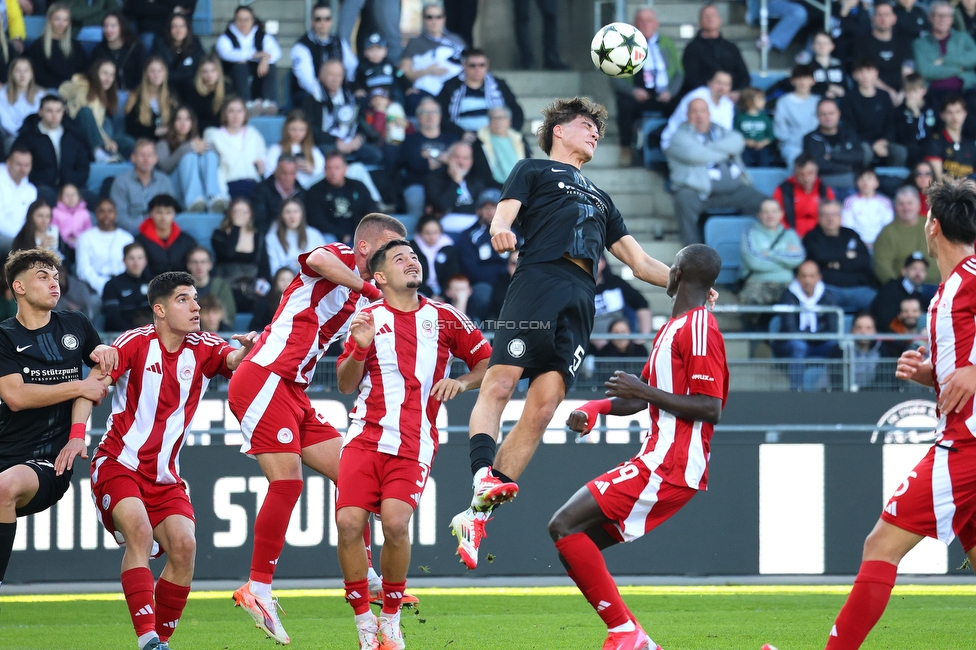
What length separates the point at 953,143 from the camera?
49.8ft

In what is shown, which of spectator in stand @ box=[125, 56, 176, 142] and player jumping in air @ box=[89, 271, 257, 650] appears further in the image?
spectator in stand @ box=[125, 56, 176, 142]

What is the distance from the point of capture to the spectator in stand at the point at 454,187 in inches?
527

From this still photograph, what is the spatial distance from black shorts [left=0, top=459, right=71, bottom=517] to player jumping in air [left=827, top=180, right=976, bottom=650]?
4.38m

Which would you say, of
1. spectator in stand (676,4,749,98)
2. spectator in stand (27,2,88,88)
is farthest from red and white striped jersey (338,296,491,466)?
spectator in stand (676,4,749,98)

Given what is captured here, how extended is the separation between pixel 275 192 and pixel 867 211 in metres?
6.71

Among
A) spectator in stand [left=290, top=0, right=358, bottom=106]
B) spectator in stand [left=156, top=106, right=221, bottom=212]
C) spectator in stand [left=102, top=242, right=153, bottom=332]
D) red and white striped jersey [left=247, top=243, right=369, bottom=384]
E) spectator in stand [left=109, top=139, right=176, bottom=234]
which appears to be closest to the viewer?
red and white striped jersey [left=247, top=243, right=369, bottom=384]

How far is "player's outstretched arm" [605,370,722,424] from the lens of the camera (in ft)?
19.2

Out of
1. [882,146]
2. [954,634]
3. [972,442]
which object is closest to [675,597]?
[954,634]

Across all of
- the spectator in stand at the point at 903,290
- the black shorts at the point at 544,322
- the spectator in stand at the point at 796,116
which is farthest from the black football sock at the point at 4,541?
the spectator in stand at the point at 796,116

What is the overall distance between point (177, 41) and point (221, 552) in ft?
20.7

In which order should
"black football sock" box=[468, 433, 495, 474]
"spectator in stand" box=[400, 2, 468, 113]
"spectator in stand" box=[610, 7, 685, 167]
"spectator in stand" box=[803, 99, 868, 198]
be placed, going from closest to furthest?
"black football sock" box=[468, 433, 495, 474]
"spectator in stand" box=[803, 99, 868, 198]
"spectator in stand" box=[400, 2, 468, 113]
"spectator in stand" box=[610, 7, 685, 167]

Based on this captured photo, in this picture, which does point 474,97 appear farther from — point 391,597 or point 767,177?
point 391,597

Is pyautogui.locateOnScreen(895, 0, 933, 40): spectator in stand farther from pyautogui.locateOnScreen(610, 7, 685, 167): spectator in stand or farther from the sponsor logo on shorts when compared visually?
the sponsor logo on shorts

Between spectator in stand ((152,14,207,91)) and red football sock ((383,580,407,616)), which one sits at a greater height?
spectator in stand ((152,14,207,91))
